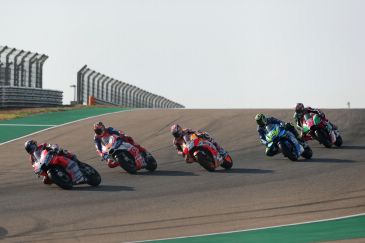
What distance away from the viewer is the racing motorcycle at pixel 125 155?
1741cm

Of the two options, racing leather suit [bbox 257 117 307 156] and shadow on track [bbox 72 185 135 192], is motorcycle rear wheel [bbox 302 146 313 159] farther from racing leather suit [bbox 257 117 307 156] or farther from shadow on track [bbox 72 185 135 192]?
shadow on track [bbox 72 185 135 192]

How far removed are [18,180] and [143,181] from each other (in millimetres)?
3226

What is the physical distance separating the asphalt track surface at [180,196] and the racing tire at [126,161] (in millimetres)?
168

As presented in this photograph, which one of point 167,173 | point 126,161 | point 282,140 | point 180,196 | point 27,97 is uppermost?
point 27,97

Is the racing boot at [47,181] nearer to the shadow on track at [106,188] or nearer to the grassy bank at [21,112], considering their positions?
the shadow on track at [106,188]

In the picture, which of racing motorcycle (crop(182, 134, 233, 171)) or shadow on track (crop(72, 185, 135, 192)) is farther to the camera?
→ racing motorcycle (crop(182, 134, 233, 171))

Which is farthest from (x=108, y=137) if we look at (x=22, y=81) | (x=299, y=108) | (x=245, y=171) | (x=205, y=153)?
(x=22, y=81)

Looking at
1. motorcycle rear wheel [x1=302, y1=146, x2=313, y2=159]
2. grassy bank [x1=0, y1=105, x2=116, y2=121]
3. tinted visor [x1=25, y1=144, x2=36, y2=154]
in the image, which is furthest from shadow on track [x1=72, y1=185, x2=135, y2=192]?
grassy bank [x1=0, y1=105, x2=116, y2=121]

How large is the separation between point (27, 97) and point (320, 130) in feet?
56.0

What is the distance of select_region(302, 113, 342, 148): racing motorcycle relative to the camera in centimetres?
2116

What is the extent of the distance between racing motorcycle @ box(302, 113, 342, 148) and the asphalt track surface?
11.7 inches

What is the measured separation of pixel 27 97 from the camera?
1357 inches

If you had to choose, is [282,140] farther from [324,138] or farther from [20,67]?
[20,67]

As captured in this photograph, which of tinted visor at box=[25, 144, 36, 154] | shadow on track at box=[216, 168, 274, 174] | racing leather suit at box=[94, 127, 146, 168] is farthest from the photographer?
racing leather suit at box=[94, 127, 146, 168]
